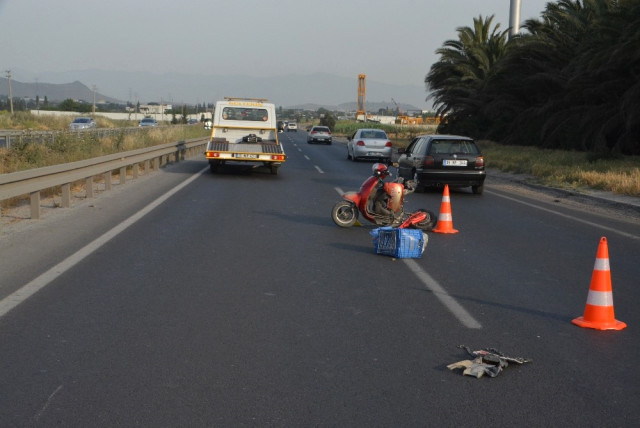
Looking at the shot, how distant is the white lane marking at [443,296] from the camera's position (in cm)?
639

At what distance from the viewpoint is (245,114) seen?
23.7 metres

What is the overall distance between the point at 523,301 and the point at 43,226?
7.18m

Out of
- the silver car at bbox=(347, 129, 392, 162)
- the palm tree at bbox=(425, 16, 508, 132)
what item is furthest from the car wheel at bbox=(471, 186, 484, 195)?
the palm tree at bbox=(425, 16, 508, 132)

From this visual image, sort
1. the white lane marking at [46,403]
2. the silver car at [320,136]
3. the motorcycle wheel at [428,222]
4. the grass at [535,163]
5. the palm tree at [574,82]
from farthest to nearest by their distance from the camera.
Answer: the silver car at [320,136], the palm tree at [574,82], the grass at [535,163], the motorcycle wheel at [428,222], the white lane marking at [46,403]

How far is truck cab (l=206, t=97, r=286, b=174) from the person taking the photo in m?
21.5

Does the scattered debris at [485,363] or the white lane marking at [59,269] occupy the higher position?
the scattered debris at [485,363]

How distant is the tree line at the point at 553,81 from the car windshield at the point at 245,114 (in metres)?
12.1

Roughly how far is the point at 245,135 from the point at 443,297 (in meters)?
16.7

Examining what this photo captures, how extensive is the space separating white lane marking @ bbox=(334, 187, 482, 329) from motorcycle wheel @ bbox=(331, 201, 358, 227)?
9.26 feet

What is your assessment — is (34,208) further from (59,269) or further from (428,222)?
(428,222)

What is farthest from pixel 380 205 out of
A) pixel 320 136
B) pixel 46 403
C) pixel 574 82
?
pixel 320 136

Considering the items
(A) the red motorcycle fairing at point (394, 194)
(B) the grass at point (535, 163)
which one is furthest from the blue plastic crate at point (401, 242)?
(B) the grass at point (535, 163)

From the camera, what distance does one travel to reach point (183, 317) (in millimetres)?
6320

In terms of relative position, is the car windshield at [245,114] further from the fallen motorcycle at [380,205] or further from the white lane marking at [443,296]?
the white lane marking at [443,296]
